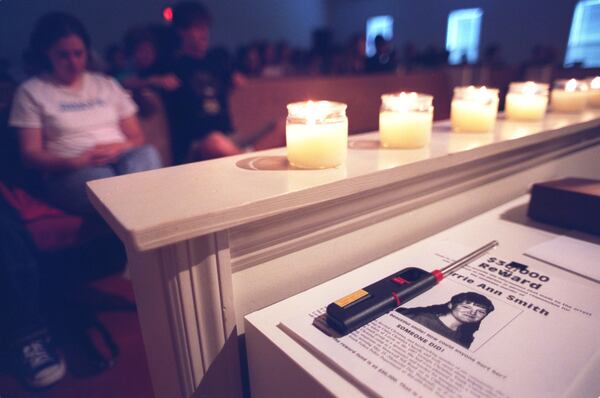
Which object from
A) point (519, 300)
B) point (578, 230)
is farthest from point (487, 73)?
point (519, 300)

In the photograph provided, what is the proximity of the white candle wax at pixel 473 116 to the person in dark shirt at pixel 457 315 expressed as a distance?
1.38 ft

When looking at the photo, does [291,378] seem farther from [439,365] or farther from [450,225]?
[450,225]

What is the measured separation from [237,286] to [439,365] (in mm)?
265

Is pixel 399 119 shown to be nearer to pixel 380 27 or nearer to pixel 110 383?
pixel 110 383

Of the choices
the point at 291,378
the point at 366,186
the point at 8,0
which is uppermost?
the point at 8,0

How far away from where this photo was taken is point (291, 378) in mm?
450

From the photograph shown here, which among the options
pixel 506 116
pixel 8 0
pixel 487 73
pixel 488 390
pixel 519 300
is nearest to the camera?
pixel 488 390

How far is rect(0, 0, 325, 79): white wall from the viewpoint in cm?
523

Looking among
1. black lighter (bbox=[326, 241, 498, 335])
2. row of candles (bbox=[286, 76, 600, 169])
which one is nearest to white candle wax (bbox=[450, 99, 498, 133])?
row of candles (bbox=[286, 76, 600, 169])

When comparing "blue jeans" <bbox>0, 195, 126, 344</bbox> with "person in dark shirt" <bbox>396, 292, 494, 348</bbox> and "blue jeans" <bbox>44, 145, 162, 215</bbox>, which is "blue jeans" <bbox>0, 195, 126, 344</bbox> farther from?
"person in dark shirt" <bbox>396, 292, 494, 348</bbox>

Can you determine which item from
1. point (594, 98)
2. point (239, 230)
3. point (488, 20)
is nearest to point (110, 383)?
point (239, 230)

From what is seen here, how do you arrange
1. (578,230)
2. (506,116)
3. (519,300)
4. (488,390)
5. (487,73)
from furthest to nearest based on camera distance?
(487,73), (506,116), (578,230), (519,300), (488,390)

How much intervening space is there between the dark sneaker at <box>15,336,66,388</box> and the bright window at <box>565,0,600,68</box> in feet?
22.9

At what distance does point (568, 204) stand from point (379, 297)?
0.52 metres
